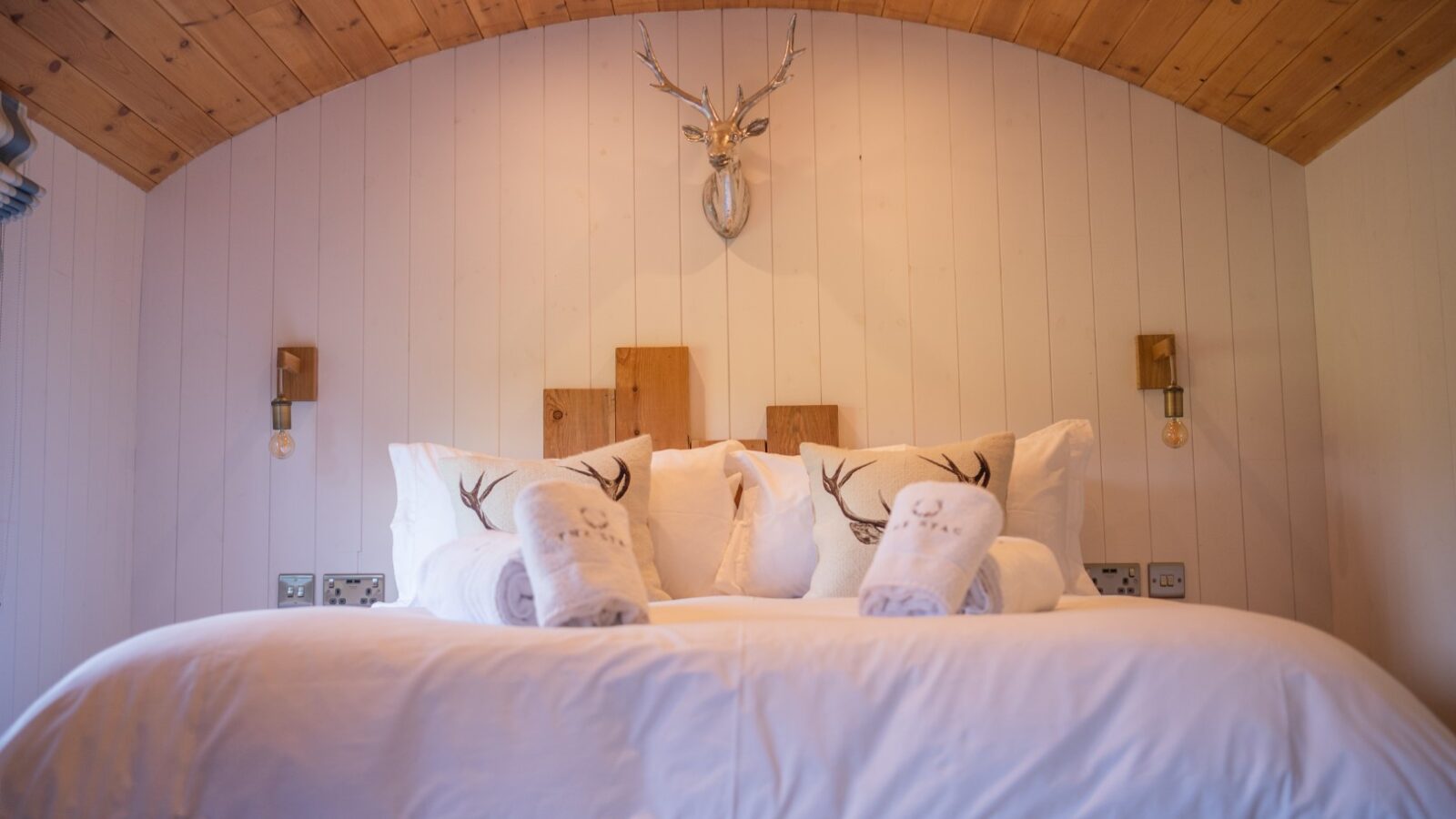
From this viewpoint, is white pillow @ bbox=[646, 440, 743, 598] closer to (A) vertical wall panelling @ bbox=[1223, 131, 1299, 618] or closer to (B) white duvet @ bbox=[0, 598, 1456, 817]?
(B) white duvet @ bbox=[0, 598, 1456, 817]

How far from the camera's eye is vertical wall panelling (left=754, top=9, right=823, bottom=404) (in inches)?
125

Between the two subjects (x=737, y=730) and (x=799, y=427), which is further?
(x=799, y=427)

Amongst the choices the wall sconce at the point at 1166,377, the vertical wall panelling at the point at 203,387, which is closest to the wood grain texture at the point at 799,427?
the wall sconce at the point at 1166,377

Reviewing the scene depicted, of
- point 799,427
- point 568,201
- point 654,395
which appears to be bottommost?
point 799,427

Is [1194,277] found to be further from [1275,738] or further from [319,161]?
[319,161]

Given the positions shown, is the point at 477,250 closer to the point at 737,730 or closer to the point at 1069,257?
the point at 1069,257

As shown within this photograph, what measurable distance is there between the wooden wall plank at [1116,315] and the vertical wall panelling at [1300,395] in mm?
411

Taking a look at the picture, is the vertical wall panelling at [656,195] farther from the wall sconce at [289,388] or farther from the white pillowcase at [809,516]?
the wall sconce at [289,388]

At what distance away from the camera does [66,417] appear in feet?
9.29

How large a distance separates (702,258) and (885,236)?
1.80ft

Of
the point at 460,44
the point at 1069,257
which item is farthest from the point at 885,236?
the point at 460,44

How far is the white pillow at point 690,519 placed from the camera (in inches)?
104

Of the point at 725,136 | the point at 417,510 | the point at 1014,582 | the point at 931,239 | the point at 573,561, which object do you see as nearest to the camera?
the point at 573,561

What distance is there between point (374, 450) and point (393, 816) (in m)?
1.99
